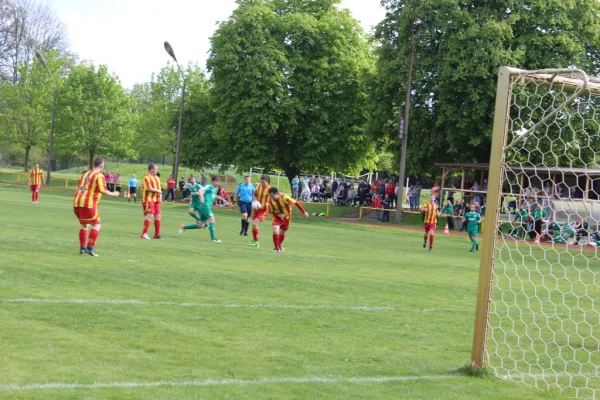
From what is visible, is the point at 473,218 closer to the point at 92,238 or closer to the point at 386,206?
the point at 92,238

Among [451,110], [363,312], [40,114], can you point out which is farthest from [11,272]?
[40,114]

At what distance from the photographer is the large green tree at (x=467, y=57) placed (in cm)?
3962

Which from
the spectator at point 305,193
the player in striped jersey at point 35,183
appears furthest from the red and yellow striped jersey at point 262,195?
the spectator at point 305,193

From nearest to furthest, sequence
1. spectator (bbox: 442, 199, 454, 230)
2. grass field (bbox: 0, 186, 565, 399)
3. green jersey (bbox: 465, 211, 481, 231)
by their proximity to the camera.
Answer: grass field (bbox: 0, 186, 565, 399) → green jersey (bbox: 465, 211, 481, 231) → spectator (bbox: 442, 199, 454, 230)

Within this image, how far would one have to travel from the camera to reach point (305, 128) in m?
50.8

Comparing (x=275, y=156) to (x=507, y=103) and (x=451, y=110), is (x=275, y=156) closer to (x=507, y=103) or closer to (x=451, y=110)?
(x=451, y=110)

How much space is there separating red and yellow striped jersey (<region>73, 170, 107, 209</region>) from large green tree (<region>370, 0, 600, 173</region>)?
28.0m

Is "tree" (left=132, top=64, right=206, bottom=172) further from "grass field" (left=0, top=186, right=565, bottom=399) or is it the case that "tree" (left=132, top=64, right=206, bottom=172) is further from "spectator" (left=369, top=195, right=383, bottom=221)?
"grass field" (left=0, top=186, right=565, bottom=399)

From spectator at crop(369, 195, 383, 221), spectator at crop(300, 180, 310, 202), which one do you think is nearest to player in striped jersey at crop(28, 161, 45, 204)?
spectator at crop(369, 195, 383, 221)

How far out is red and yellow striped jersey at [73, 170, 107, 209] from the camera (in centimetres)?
1459

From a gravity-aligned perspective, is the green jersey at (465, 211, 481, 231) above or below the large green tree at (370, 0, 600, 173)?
below

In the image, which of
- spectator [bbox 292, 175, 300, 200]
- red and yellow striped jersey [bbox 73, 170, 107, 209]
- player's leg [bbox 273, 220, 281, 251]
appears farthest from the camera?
spectator [bbox 292, 175, 300, 200]

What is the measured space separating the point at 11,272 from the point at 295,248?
10.5 meters

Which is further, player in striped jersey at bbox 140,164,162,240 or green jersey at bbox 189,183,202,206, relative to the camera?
green jersey at bbox 189,183,202,206
